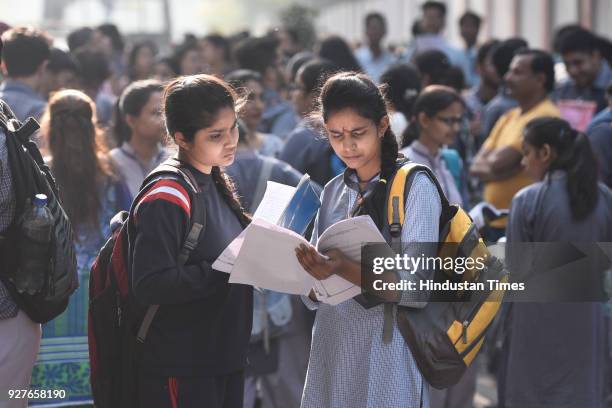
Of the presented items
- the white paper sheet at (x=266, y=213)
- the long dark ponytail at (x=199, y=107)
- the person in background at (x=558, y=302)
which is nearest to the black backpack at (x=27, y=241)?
the long dark ponytail at (x=199, y=107)

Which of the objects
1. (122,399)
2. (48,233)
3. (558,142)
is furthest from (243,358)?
(558,142)

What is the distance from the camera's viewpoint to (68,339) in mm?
5227

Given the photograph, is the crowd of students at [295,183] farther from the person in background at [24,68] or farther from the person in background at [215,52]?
the person in background at [215,52]

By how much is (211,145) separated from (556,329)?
2.49m

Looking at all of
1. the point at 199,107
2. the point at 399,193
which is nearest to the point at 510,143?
the point at 399,193

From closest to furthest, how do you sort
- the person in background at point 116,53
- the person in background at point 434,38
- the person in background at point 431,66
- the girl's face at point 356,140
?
the girl's face at point 356,140 < the person in background at point 431,66 < the person in background at point 116,53 < the person in background at point 434,38

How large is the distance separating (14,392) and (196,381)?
704mm

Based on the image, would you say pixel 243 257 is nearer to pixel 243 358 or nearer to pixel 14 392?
pixel 243 358

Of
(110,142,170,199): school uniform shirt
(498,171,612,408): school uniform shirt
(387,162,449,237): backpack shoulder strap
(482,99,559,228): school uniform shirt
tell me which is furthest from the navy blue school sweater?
(482,99,559,228): school uniform shirt

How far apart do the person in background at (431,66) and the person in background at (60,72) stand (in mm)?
2752

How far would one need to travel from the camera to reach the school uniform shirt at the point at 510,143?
673 centimetres

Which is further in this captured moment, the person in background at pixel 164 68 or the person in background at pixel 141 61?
the person in background at pixel 164 68

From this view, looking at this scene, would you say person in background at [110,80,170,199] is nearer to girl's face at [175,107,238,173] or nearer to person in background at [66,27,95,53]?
girl's face at [175,107,238,173]

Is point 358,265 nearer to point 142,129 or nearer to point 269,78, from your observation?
point 142,129
